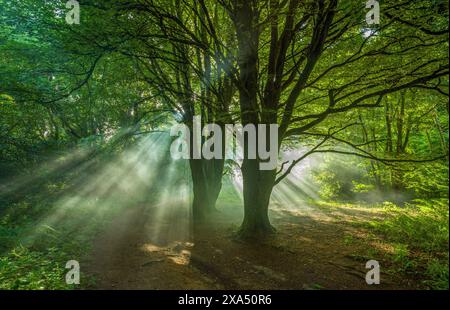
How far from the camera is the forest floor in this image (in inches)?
224

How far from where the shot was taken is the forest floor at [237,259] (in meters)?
5.68

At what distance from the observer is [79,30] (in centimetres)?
723

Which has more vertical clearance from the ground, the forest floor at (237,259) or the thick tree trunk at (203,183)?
the thick tree trunk at (203,183)

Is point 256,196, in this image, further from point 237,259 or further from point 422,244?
point 422,244

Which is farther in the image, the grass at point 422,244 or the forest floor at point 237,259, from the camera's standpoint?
the forest floor at point 237,259

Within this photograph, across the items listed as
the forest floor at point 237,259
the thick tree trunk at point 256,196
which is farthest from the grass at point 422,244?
the thick tree trunk at point 256,196

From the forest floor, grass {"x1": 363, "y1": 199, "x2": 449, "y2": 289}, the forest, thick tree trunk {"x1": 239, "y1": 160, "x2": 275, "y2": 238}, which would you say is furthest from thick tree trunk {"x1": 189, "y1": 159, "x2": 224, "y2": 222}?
grass {"x1": 363, "y1": 199, "x2": 449, "y2": 289}

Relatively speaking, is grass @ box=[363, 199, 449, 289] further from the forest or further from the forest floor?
the forest floor

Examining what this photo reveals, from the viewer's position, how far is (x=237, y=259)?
23.7 feet

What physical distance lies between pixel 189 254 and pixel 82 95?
12833 millimetres

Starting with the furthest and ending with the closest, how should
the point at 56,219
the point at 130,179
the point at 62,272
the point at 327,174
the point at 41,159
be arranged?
the point at 327,174
the point at 130,179
the point at 41,159
the point at 56,219
the point at 62,272

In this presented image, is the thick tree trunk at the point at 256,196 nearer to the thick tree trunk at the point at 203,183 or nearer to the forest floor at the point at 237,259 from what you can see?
the forest floor at the point at 237,259
